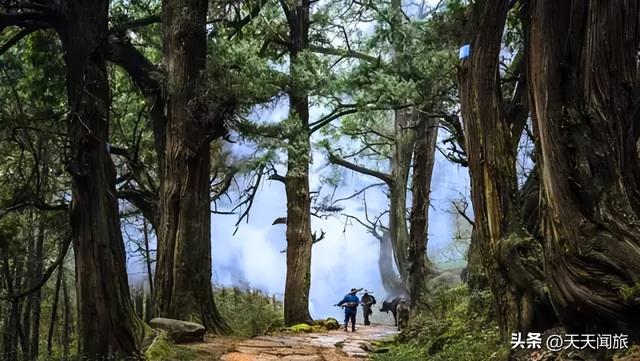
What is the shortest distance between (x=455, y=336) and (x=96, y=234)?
4261 mm

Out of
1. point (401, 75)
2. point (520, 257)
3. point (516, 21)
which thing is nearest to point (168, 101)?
point (401, 75)

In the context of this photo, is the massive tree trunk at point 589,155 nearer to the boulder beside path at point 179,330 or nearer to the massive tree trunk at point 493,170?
the massive tree trunk at point 493,170

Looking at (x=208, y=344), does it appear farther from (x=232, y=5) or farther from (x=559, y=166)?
(x=232, y=5)

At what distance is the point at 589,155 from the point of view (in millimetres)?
3803

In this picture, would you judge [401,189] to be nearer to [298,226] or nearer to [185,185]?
[298,226]

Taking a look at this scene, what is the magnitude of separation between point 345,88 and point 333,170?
9.53m

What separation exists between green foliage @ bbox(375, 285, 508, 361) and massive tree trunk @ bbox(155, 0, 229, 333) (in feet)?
9.65

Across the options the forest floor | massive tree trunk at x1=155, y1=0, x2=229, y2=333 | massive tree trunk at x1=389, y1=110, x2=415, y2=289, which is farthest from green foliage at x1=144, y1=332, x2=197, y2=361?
massive tree trunk at x1=389, y1=110, x2=415, y2=289

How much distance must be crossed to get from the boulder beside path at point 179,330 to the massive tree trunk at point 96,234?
0.64m

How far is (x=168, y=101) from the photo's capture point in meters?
9.14

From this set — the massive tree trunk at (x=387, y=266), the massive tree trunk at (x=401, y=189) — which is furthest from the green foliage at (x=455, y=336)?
the massive tree trunk at (x=387, y=266)

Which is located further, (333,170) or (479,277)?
(333,170)

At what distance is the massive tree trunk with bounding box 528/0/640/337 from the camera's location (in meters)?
3.42

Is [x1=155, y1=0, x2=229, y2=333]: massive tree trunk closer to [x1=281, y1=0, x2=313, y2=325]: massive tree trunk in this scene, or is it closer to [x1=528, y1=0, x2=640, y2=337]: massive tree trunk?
[x1=281, y1=0, x2=313, y2=325]: massive tree trunk
